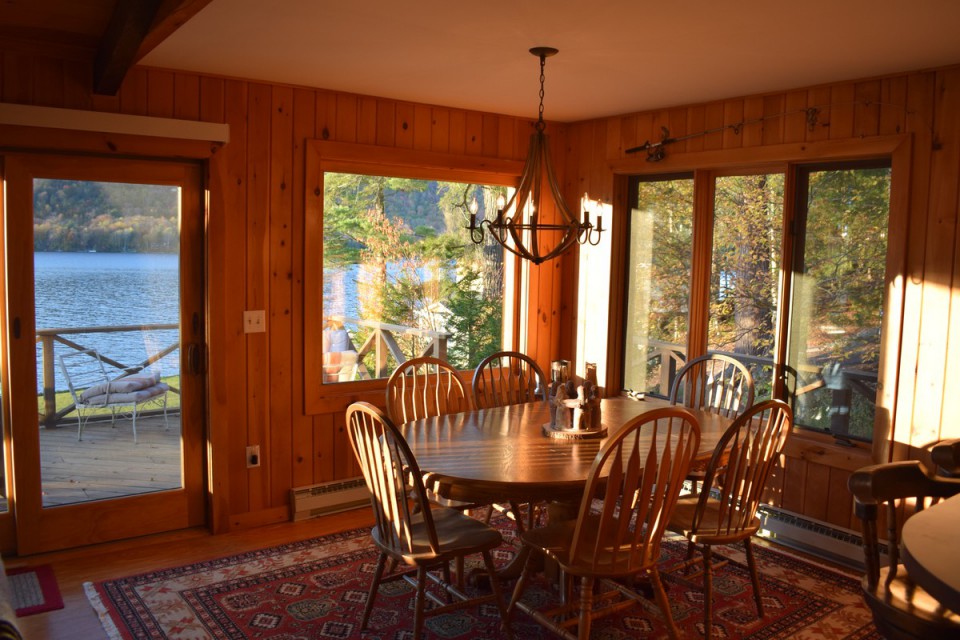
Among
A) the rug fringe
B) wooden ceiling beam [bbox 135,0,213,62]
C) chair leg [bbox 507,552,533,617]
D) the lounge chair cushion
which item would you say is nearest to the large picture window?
chair leg [bbox 507,552,533,617]

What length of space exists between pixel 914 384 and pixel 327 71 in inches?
119

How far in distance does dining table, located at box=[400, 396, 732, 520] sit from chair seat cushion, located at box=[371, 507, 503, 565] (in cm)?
21

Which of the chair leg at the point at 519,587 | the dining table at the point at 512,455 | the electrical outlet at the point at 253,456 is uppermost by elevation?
the dining table at the point at 512,455

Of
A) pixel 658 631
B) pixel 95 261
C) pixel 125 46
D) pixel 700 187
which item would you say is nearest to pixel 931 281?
pixel 700 187

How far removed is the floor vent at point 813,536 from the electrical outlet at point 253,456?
2613 mm

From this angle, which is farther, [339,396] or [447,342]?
[447,342]

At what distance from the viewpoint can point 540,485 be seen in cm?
268

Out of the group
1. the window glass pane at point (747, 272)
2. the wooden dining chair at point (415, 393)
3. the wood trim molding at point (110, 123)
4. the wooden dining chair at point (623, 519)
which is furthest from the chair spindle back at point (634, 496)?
the wood trim molding at point (110, 123)

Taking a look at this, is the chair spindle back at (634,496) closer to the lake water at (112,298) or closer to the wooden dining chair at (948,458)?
the wooden dining chair at (948,458)

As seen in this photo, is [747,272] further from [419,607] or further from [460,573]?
[419,607]

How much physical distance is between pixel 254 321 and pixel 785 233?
2732 mm

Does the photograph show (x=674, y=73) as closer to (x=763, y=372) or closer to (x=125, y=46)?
(x=763, y=372)

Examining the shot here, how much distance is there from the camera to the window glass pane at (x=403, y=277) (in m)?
4.48

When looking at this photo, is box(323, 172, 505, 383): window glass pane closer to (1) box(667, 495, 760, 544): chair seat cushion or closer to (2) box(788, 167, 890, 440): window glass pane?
(2) box(788, 167, 890, 440): window glass pane
